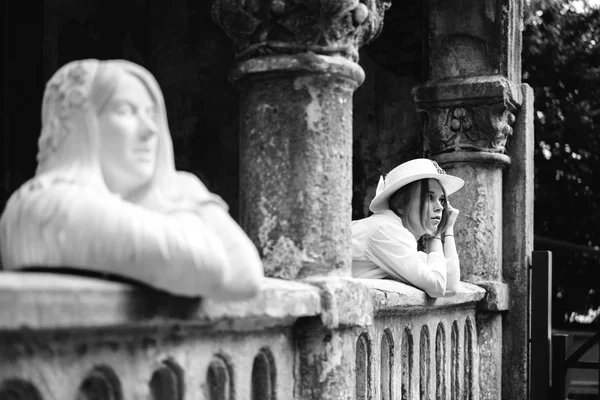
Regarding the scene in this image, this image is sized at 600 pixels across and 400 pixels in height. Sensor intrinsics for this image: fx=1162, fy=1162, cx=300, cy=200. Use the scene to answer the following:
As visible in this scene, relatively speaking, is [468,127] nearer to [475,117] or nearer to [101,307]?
[475,117]

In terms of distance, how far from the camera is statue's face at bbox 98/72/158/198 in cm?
293

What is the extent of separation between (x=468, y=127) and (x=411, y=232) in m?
1.54

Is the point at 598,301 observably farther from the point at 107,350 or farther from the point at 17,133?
the point at 107,350

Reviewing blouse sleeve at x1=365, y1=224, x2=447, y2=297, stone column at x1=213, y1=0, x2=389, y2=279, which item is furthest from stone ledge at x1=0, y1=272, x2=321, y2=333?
blouse sleeve at x1=365, y1=224, x2=447, y2=297

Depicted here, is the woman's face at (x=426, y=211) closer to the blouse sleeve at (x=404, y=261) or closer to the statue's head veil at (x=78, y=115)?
the blouse sleeve at (x=404, y=261)

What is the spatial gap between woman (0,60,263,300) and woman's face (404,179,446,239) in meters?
2.94

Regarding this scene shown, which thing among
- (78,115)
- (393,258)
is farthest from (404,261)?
(78,115)

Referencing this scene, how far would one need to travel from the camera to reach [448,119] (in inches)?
286

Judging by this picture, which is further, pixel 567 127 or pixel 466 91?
pixel 567 127

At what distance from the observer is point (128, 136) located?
2.94 m

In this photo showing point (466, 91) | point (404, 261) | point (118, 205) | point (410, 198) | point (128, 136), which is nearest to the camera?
point (118, 205)

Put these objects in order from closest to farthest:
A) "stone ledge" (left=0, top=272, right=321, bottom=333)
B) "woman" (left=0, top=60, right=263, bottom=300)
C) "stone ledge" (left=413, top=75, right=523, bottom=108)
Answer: "stone ledge" (left=0, top=272, right=321, bottom=333) → "woman" (left=0, top=60, right=263, bottom=300) → "stone ledge" (left=413, top=75, right=523, bottom=108)

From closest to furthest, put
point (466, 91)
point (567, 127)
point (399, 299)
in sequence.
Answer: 1. point (399, 299)
2. point (466, 91)
3. point (567, 127)

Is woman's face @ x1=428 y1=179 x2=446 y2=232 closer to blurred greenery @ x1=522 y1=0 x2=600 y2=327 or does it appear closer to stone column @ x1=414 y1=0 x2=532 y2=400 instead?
stone column @ x1=414 y1=0 x2=532 y2=400
